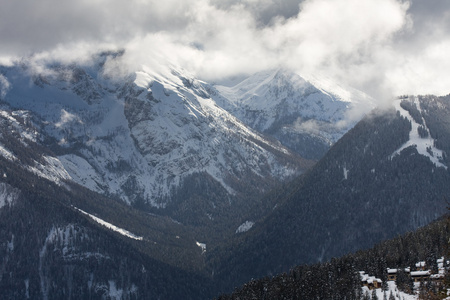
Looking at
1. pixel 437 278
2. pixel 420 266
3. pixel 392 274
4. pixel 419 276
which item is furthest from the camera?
pixel 392 274

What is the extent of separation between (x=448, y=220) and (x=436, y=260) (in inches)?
5278

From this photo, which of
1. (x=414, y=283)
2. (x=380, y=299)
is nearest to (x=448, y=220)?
(x=380, y=299)

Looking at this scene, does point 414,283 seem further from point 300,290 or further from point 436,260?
point 300,290

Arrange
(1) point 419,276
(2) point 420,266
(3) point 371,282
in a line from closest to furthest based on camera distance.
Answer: (1) point 419,276, (3) point 371,282, (2) point 420,266

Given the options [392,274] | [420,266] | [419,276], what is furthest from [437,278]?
[392,274]

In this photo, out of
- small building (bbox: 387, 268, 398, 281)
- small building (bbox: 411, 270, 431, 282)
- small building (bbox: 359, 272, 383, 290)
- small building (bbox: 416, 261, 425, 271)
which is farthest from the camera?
small building (bbox: 387, 268, 398, 281)

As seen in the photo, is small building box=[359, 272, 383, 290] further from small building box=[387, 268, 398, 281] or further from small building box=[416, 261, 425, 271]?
small building box=[416, 261, 425, 271]

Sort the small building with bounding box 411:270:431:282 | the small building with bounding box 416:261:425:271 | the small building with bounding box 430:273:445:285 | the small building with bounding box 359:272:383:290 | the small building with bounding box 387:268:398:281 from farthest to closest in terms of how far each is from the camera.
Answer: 1. the small building with bounding box 387:268:398:281
2. the small building with bounding box 416:261:425:271
3. the small building with bounding box 359:272:383:290
4. the small building with bounding box 411:270:431:282
5. the small building with bounding box 430:273:445:285

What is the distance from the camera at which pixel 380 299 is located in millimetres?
177000

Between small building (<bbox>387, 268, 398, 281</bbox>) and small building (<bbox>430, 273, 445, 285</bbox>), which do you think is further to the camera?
small building (<bbox>387, 268, 398, 281</bbox>)

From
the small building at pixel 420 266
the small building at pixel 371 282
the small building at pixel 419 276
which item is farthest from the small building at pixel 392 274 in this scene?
the small building at pixel 419 276

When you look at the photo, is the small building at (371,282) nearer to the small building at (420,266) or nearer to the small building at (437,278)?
the small building at (420,266)

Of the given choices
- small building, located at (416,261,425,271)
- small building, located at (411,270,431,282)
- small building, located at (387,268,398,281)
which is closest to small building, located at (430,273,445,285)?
small building, located at (411,270,431,282)

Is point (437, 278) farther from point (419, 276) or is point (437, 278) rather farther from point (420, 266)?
point (420, 266)
